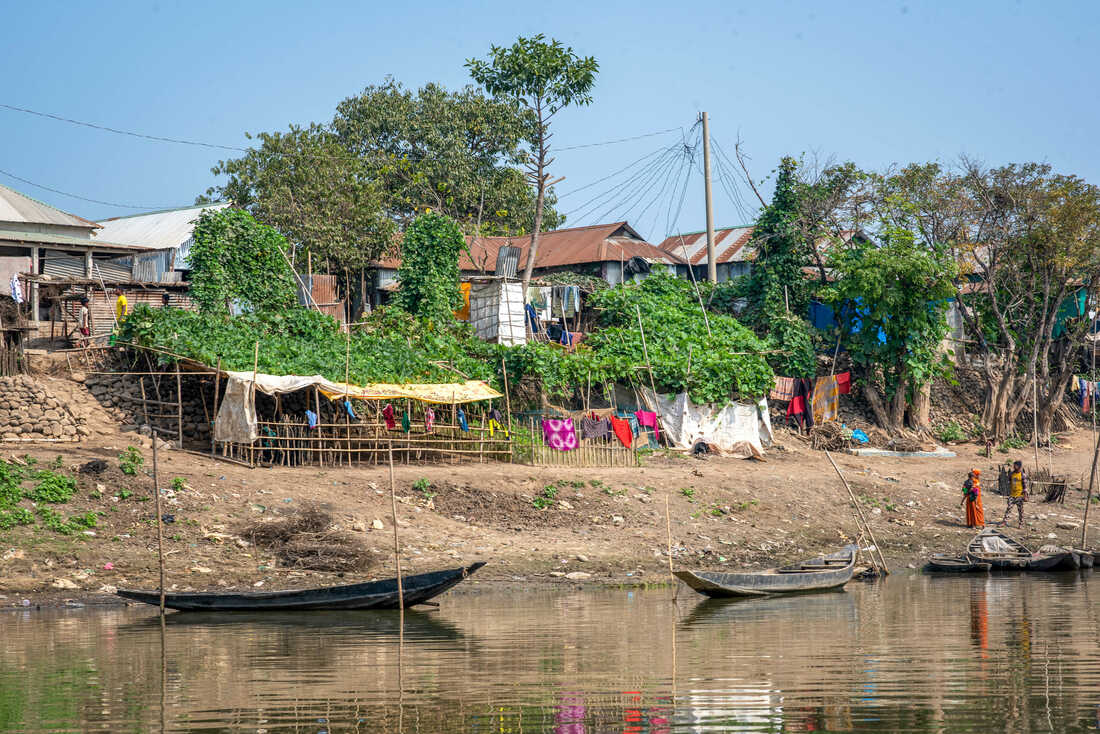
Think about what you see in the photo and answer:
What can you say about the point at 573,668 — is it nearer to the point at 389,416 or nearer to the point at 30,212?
the point at 389,416

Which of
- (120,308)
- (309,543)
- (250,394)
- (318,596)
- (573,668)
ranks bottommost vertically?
Result: (573,668)

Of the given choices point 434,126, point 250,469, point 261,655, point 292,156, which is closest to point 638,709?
point 261,655

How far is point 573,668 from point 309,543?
303 inches

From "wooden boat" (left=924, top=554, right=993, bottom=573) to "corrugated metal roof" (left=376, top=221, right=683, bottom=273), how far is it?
800 inches

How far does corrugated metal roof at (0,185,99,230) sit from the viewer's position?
30.3 m

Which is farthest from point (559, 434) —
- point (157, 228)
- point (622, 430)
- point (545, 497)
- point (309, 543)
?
point (157, 228)

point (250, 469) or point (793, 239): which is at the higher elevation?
point (793, 239)

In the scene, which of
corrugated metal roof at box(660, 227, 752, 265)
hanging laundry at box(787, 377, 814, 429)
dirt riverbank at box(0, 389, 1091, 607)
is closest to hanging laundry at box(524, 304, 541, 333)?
hanging laundry at box(787, 377, 814, 429)

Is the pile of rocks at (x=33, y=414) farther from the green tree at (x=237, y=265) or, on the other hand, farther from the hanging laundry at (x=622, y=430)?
the hanging laundry at (x=622, y=430)

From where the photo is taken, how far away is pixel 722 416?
27.6 metres

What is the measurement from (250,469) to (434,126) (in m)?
25.1

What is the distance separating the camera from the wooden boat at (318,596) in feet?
48.5

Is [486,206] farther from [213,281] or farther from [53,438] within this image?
[53,438]

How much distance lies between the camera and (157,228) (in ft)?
122
